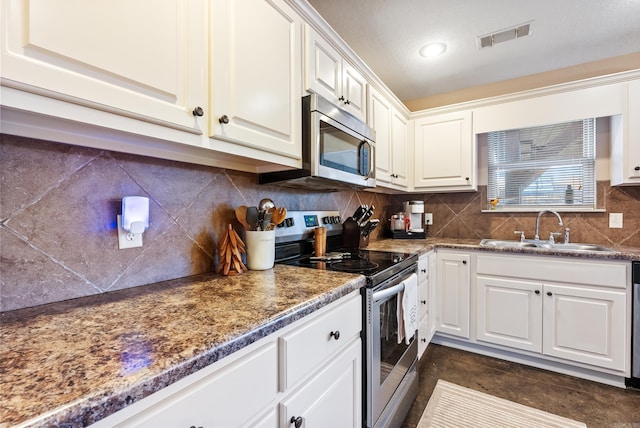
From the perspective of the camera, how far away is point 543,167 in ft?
8.51

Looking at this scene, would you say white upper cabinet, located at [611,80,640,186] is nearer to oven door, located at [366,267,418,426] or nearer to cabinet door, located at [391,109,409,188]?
cabinet door, located at [391,109,409,188]

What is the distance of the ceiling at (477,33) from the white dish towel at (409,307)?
64.9 inches

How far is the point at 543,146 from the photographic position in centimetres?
259

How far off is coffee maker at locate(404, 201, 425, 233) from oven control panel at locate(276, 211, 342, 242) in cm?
105

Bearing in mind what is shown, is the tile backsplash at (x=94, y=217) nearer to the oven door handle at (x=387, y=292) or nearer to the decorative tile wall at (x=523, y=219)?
the oven door handle at (x=387, y=292)

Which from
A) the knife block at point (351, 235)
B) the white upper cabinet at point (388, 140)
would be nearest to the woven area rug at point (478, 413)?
the knife block at point (351, 235)

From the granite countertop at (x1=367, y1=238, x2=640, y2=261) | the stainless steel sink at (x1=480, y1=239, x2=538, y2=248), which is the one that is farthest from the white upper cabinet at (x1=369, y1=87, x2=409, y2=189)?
the stainless steel sink at (x1=480, y1=239, x2=538, y2=248)

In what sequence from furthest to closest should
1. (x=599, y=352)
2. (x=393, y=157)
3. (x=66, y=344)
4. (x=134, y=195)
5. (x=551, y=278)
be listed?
(x=393, y=157), (x=551, y=278), (x=599, y=352), (x=134, y=195), (x=66, y=344)

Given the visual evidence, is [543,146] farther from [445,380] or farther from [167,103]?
[167,103]

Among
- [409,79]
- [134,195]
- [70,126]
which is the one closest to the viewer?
[70,126]

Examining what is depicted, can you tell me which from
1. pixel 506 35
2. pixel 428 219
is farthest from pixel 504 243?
pixel 506 35

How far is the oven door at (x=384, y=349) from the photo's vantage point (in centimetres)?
122

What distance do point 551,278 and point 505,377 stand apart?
781mm

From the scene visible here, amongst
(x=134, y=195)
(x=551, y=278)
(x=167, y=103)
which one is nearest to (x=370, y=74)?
(x=167, y=103)
